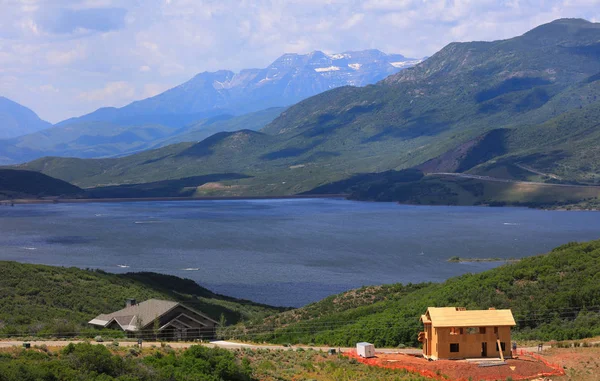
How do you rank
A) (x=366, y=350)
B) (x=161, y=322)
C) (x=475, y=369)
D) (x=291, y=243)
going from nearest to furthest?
(x=475, y=369) → (x=366, y=350) → (x=161, y=322) → (x=291, y=243)

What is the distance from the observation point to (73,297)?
5406 cm

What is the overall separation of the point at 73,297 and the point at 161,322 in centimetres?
1797

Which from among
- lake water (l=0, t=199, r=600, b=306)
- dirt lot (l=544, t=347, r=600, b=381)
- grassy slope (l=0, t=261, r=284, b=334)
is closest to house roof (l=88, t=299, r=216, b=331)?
grassy slope (l=0, t=261, r=284, b=334)

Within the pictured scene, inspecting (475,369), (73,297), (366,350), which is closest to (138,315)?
(366,350)

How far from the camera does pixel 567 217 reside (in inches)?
6939

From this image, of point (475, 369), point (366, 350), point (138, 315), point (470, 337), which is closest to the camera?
point (475, 369)

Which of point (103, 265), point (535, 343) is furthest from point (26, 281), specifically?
point (103, 265)

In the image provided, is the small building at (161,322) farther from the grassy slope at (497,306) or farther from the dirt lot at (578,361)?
the dirt lot at (578,361)

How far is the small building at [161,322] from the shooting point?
3725 cm

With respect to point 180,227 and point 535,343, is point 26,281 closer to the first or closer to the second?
point 535,343

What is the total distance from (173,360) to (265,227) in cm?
13262

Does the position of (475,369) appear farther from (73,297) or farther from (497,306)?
(73,297)

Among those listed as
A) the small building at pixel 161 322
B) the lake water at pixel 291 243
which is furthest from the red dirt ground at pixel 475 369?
the lake water at pixel 291 243

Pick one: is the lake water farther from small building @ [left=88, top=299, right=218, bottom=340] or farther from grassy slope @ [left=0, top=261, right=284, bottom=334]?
small building @ [left=88, top=299, right=218, bottom=340]
